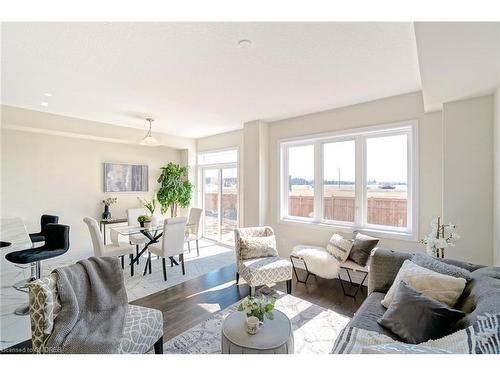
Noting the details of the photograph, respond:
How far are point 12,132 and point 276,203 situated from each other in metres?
4.89

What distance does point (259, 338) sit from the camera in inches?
66.1

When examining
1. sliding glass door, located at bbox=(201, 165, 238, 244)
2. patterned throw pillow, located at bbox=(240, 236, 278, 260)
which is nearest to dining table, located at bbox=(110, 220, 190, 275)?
patterned throw pillow, located at bbox=(240, 236, 278, 260)

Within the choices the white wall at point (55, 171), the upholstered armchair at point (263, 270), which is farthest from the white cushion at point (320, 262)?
the white wall at point (55, 171)

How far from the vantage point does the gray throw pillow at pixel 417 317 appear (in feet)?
4.80

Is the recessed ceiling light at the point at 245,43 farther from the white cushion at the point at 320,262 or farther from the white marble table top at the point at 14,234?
the white marble table top at the point at 14,234

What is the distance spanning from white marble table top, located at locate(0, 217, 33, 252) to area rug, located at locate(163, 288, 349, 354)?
2.42 m

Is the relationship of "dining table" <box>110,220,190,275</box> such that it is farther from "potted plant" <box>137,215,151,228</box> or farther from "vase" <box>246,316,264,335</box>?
"vase" <box>246,316,264,335</box>

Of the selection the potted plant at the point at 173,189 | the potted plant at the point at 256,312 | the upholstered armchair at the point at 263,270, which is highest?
the potted plant at the point at 173,189

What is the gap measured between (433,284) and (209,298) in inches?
97.5

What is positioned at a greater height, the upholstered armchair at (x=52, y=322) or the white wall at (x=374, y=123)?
the white wall at (x=374, y=123)

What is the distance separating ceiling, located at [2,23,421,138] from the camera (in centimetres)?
190

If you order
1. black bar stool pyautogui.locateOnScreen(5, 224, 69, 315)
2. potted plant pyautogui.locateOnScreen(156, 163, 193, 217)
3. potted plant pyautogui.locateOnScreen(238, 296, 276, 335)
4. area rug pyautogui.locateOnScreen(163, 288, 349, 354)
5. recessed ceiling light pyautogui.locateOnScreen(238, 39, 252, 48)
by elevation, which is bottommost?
area rug pyautogui.locateOnScreen(163, 288, 349, 354)

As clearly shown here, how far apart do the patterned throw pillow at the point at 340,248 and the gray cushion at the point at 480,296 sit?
1594 mm
